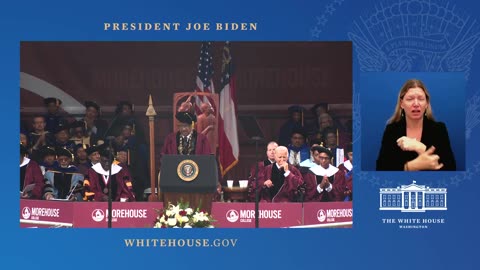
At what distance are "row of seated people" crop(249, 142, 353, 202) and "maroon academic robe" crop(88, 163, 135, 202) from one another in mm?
1387

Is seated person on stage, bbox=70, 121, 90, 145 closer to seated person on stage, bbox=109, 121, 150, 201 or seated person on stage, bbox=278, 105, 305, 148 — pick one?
seated person on stage, bbox=109, 121, 150, 201

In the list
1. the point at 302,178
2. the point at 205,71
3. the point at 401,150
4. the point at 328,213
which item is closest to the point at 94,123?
the point at 205,71

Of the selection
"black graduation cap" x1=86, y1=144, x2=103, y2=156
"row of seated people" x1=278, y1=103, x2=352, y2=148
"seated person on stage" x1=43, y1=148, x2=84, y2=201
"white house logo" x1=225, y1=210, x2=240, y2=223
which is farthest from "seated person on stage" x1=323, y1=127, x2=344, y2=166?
"seated person on stage" x1=43, y1=148, x2=84, y2=201

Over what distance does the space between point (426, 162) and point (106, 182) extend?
12.0 feet

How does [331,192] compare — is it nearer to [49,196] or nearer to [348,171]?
[348,171]

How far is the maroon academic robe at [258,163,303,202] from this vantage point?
12141 mm

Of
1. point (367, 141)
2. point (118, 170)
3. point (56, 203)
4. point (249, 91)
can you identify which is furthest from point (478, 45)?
point (56, 203)

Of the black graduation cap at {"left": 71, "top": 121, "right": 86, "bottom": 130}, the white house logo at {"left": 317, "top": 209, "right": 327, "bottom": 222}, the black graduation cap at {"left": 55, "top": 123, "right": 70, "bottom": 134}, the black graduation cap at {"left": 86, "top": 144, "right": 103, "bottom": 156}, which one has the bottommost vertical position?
the white house logo at {"left": 317, "top": 209, "right": 327, "bottom": 222}

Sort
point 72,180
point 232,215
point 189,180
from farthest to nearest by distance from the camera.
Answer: point 72,180, point 232,215, point 189,180

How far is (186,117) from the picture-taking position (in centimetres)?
1215

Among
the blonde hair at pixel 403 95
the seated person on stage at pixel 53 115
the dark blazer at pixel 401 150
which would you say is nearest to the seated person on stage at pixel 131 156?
the seated person on stage at pixel 53 115

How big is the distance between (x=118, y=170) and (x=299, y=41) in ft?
8.28

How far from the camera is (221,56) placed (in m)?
12.1

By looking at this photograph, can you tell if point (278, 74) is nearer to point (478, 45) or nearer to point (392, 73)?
point (392, 73)
